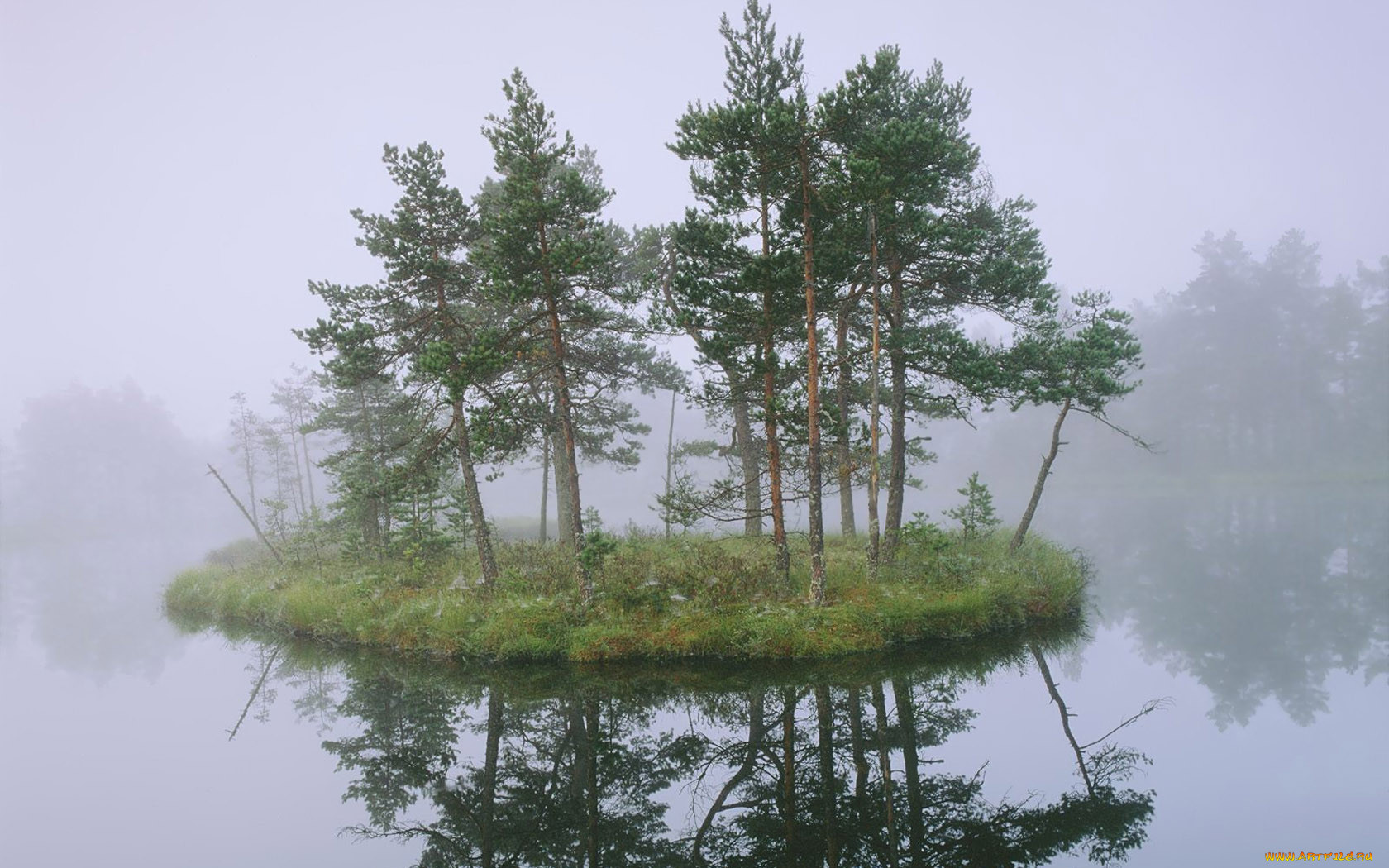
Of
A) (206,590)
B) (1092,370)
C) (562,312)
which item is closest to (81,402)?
(206,590)

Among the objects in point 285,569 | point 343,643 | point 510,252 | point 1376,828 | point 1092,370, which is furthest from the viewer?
point 285,569

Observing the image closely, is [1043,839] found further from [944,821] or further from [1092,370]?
[1092,370]

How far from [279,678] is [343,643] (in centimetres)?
259

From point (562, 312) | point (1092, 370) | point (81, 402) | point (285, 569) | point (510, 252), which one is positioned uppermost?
point (81, 402)

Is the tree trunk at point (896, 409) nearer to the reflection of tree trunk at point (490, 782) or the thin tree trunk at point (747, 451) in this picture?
the thin tree trunk at point (747, 451)

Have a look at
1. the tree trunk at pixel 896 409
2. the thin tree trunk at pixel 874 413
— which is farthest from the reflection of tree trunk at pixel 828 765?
the tree trunk at pixel 896 409

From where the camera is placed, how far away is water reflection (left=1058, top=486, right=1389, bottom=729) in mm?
11844

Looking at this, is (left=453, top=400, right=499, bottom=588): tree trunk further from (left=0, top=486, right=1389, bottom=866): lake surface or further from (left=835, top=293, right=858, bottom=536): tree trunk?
(left=835, top=293, right=858, bottom=536): tree trunk

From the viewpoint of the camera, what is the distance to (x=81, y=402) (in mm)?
91938

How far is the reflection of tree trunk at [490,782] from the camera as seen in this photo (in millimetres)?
7395

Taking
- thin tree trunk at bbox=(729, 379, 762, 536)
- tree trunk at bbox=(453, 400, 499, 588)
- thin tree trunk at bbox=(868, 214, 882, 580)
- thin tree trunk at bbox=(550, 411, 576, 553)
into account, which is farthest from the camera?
thin tree trunk at bbox=(550, 411, 576, 553)

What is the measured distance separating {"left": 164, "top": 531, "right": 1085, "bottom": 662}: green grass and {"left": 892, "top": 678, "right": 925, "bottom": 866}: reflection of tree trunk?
7.56 feet

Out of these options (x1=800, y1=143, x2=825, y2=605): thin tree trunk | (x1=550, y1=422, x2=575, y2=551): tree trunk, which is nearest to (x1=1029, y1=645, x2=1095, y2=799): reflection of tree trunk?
(x1=800, y1=143, x2=825, y2=605): thin tree trunk

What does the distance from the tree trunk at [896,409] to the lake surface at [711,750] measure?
4264mm
